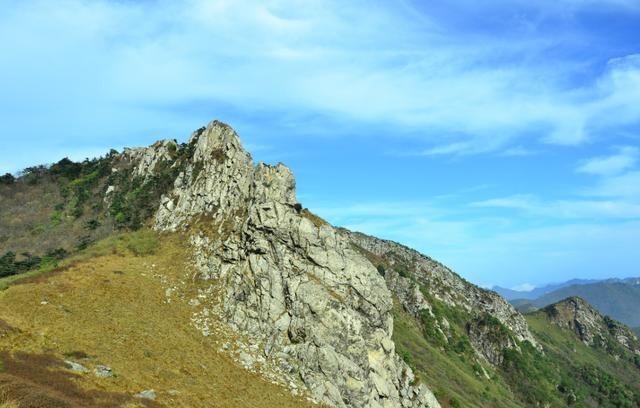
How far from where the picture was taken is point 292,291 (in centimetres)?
5456

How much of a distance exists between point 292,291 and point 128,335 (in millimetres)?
18658

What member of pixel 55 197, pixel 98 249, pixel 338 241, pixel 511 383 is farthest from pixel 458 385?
pixel 55 197

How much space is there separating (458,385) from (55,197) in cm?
11452

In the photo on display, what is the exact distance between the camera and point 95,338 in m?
42.1

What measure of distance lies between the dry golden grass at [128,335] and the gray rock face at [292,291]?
416 centimetres

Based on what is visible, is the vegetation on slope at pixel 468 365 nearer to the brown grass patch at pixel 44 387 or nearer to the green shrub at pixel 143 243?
the green shrub at pixel 143 243

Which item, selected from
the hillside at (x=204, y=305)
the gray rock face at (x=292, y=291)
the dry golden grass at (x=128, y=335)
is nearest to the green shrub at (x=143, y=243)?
the hillside at (x=204, y=305)

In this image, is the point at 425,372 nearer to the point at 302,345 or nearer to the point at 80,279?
the point at 302,345

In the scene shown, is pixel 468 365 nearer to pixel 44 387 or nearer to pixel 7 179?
pixel 44 387

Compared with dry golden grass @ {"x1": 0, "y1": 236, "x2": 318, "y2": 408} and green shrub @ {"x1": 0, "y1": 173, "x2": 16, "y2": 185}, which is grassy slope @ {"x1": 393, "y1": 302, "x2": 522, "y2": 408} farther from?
green shrub @ {"x1": 0, "y1": 173, "x2": 16, "y2": 185}

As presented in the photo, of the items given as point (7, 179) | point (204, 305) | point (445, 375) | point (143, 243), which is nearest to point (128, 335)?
point (204, 305)

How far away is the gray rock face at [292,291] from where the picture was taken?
50688 millimetres

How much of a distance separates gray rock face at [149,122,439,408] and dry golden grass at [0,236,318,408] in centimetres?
416

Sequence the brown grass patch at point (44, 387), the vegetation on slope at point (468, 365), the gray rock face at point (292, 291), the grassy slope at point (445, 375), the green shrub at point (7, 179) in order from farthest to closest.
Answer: the green shrub at point (7, 179)
the vegetation on slope at point (468, 365)
the grassy slope at point (445, 375)
the gray rock face at point (292, 291)
the brown grass patch at point (44, 387)
